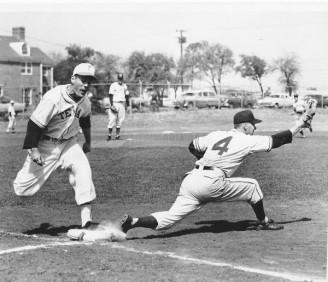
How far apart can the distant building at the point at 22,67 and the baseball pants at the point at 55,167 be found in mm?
39266

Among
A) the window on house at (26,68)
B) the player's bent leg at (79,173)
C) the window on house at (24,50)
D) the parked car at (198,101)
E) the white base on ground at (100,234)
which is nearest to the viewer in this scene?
the white base on ground at (100,234)

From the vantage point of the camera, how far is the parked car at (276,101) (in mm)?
38253

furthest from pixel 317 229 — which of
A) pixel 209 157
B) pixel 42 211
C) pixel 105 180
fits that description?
pixel 105 180

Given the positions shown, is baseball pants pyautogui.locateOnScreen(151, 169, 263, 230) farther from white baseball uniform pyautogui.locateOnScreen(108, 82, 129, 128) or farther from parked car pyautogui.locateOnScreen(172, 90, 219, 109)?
parked car pyautogui.locateOnScreen(172, 90, 219, 109)

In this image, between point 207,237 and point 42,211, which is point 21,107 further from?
point 207,237

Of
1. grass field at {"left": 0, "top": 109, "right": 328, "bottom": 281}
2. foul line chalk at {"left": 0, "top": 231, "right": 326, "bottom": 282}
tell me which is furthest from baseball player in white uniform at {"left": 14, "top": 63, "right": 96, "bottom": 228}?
grass field at {"left": 0, "top": 109, "right": 328, "bottom": 281}

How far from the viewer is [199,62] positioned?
150 feet

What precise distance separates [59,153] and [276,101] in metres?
34.0

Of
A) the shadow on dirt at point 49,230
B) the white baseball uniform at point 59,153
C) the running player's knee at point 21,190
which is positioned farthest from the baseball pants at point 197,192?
the running player's knee at point 21,190

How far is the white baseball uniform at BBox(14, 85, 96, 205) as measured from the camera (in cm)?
600

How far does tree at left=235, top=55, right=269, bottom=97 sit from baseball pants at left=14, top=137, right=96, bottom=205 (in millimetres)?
35748

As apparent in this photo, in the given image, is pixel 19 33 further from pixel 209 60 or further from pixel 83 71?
pixel 83 71

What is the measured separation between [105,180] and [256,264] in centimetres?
595

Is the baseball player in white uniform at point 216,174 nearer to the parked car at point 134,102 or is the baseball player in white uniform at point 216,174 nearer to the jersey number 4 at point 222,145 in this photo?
the jersey number 4 at point 222,145
